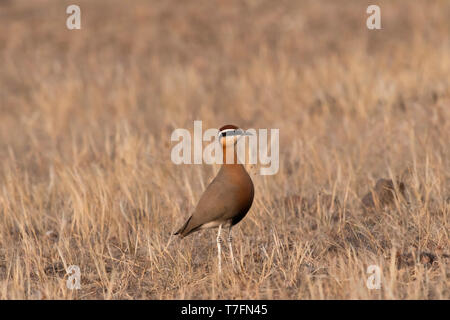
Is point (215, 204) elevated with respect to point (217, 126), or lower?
lower

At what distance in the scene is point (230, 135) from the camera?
4785 millimetres

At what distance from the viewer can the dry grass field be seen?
16.3 ft

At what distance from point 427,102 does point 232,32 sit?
7.25 metres

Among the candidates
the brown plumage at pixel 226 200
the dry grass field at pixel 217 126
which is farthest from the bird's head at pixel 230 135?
the dry grass field at pixel 217 126

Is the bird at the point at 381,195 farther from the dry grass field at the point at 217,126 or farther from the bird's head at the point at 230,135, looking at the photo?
the bird's head at the point at 230,135

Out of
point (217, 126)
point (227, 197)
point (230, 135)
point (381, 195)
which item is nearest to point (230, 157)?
point (230, 135)

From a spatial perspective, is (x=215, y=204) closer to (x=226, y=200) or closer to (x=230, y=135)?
(x=226, y=200)

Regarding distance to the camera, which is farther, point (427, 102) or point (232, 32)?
point (232, 32)

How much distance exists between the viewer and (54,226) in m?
6.52

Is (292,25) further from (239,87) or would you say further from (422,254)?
(422,254)

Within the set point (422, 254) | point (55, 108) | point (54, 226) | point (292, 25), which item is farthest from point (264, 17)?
point (422, 254)

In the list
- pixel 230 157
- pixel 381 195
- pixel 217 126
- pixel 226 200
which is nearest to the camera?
pixel 226 200

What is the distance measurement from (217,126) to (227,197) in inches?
233

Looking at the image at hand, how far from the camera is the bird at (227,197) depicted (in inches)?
186
